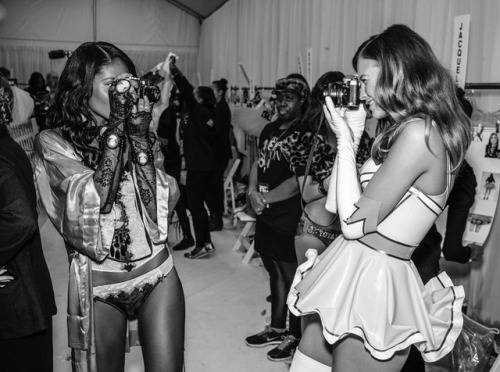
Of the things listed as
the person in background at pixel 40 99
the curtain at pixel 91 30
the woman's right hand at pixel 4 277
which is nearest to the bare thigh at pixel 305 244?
the woman's right hand at pixel 4 277

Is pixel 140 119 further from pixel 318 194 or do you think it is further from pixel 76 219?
pixel 318 194

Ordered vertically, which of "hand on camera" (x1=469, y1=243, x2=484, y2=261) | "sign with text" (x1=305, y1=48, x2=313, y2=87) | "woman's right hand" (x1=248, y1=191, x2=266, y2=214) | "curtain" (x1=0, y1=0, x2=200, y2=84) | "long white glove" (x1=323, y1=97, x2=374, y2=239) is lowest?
"hand on camera" (x1=469, y1=243, x2=484, y2=261)

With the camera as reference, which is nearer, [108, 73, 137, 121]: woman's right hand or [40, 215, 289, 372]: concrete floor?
[108, 73, 137, 121]: woman's right hand

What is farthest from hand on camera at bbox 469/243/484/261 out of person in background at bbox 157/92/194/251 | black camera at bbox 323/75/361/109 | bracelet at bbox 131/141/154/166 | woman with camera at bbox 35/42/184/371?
person in background at bbox 157/92/194/251

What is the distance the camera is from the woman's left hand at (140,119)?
1573mm

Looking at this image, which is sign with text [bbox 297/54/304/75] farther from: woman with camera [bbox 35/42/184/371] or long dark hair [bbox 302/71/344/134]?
woman with camera [bbox 35/42/184/371]

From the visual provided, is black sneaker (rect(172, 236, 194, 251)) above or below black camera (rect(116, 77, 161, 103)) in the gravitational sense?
below

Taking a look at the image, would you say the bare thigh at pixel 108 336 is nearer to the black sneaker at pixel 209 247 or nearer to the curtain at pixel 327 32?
the curtain at pixel 327 32

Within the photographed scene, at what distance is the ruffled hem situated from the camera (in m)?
1.28

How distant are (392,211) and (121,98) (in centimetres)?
84

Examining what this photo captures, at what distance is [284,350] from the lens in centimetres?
275

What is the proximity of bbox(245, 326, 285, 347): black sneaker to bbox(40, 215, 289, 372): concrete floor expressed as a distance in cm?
3

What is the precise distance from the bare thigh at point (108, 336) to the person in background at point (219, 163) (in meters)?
4.02

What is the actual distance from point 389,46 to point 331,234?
119 cm
